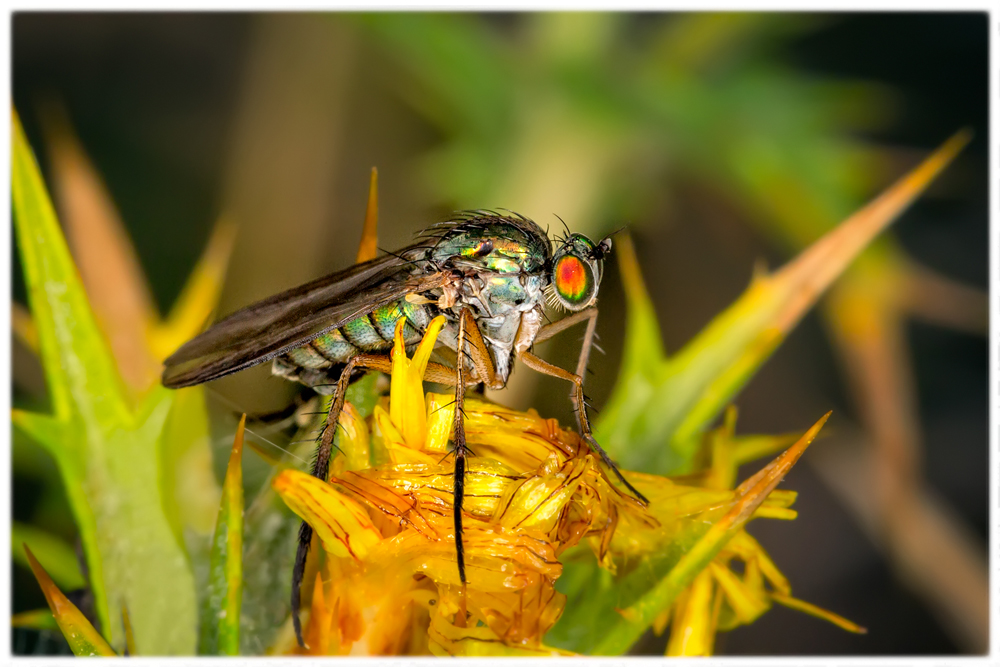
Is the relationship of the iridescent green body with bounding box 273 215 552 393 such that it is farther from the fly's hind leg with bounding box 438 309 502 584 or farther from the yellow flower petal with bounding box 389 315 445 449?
the yellow flower petal with bounding box 389 315 445 449

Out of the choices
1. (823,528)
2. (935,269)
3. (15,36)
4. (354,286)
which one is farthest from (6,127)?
(935,269)

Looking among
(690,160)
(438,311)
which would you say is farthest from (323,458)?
(690,160)

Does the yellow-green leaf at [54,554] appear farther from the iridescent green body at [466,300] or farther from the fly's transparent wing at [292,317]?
the iridescent green body at [466,300]

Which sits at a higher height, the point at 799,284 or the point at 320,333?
the point at 799,284

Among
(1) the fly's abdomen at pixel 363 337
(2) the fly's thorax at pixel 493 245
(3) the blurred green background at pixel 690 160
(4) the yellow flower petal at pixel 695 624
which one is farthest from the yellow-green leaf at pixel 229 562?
(3) the blurred green background at pixel 690 160

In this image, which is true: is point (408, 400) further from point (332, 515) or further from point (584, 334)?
point (584, 334)

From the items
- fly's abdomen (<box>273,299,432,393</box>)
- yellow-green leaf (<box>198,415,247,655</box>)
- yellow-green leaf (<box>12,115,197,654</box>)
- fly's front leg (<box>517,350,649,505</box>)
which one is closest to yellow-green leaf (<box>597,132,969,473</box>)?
fly's front leg (<box>517,350,649,505</box>)

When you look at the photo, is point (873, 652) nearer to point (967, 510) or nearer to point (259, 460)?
point (967, 510)
